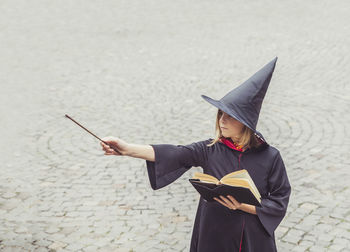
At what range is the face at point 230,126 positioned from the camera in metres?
3.37

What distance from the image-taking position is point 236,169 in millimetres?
3383

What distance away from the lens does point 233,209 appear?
3.37 meters

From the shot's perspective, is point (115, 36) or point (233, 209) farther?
point (115, 36)

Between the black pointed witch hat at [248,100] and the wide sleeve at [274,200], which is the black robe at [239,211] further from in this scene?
the black pointed witch hat at [248,100]

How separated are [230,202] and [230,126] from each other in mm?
481

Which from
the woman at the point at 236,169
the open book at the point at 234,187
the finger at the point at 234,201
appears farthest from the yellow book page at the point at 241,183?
the woman at the point at 236,169

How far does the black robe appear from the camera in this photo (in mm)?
3379

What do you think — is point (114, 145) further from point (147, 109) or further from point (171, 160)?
point (147, 109)

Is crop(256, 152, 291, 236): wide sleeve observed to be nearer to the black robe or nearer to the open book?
the black robe

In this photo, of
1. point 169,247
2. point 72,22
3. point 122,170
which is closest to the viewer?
point 169,247

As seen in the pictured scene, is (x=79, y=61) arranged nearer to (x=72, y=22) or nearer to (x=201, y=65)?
(x=201, y=65)

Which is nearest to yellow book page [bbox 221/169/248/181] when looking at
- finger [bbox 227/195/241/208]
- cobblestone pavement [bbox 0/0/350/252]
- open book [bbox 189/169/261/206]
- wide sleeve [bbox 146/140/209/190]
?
open book [bbox 189/169/261/206]

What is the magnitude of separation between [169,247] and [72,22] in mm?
12042

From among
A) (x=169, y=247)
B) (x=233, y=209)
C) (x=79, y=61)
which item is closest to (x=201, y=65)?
(x=79, y=61)
